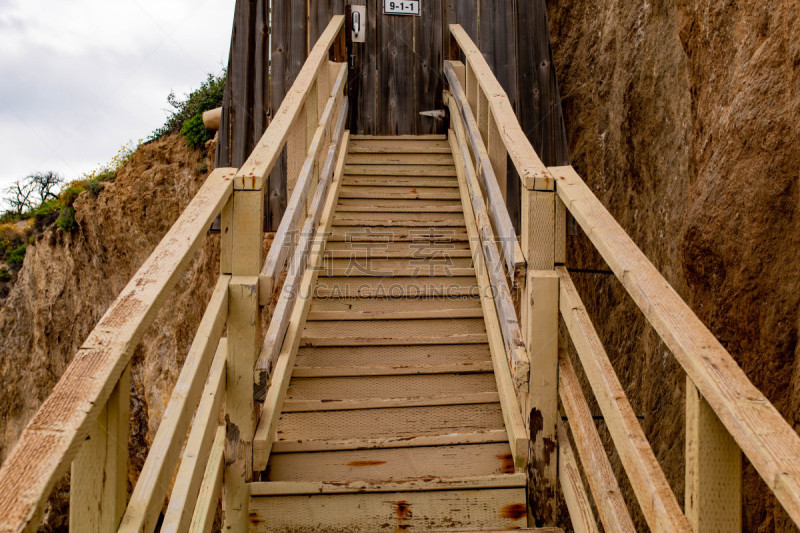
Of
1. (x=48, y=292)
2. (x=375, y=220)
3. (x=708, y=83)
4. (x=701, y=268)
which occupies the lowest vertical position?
(x=48, y=292)

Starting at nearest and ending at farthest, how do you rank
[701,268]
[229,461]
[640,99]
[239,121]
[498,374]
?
1. [229,461]
2. [498,374]
3. [701,268]
4. [640,99]
5. [239,121]

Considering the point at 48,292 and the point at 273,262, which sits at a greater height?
the point at 273,262

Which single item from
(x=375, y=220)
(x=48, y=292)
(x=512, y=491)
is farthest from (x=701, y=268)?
(x=48, y=292)

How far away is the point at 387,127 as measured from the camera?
21.9 feet

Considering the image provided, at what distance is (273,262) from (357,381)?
79 centimetres

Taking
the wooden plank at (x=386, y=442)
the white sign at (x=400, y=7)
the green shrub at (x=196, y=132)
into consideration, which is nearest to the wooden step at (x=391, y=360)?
the wooden plank at (x=386, y=442)

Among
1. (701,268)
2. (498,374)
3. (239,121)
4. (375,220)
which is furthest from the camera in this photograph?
(239,121)

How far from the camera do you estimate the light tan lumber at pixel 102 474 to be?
4.69ft

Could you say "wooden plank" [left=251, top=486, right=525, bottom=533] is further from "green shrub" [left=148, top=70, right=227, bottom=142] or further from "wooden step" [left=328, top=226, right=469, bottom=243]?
"green shrub" [left=148, top=70, right=227, bottom=142]

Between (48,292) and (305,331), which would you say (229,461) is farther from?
(48,292)

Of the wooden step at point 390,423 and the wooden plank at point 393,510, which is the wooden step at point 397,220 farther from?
the wooden plank at point 393,510

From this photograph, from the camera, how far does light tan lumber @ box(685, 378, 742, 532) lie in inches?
59.5

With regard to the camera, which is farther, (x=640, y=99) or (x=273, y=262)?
(x=640, y=99)

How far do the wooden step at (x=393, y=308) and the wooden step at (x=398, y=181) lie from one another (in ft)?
5.13
